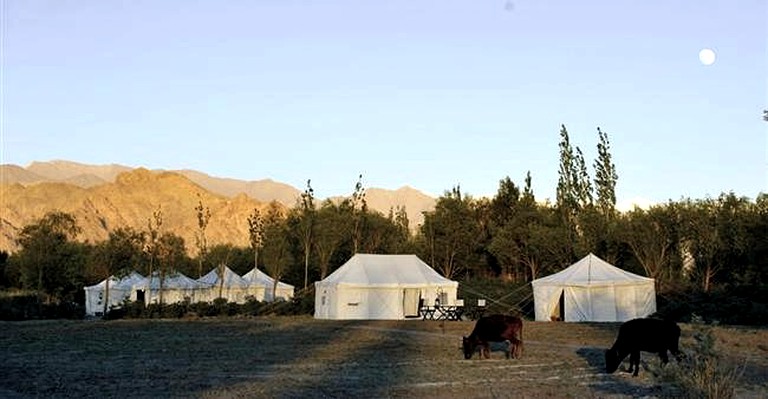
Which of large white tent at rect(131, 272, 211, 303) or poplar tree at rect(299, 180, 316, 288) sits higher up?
→ poplar tree at rect(299, 180, 316, 288)

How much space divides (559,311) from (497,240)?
71.1ft

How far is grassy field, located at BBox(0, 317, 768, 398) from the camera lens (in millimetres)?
13781

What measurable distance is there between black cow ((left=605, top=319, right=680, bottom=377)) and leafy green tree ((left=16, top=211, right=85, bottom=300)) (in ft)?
173

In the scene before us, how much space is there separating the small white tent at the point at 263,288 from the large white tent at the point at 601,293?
25.8 metres

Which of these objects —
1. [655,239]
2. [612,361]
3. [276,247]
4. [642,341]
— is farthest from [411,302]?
[642,341]

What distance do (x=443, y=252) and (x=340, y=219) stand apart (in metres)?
8.57

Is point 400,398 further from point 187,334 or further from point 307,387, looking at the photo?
point 187,334

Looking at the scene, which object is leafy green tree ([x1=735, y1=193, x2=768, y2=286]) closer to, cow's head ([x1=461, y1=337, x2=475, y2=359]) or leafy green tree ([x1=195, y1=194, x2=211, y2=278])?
cow's head ([x1=461, y1=337, x2=475, y2=359])

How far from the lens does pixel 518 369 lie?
17.3 m

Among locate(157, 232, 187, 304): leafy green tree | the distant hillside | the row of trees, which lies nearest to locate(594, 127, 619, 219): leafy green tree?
the row of trees

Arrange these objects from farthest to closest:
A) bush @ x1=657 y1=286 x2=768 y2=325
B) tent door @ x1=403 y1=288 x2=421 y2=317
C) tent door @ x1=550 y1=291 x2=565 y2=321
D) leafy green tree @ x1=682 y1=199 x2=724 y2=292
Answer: leafy green tree @ x1=682 y1=199 x2=724 y2=292 → tent door @ x1=403 y1=288 x2=421 y2=317 → tent door @ x1=550 y1=291 x2=565 y2=321 → bush @ x1=657 y1=286 x2=768 y2=325

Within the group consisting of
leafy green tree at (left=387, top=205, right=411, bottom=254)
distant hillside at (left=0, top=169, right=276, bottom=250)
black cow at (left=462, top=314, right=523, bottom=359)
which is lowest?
black cow at (left=462, top=314, right=523, bottom=359)

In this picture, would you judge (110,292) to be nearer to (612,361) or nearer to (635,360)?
(612,361)

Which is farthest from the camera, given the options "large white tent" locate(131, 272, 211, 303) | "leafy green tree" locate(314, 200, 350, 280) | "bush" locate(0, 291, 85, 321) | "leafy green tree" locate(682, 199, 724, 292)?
"leafy green tree" locate(314, 200, 350, 280)
